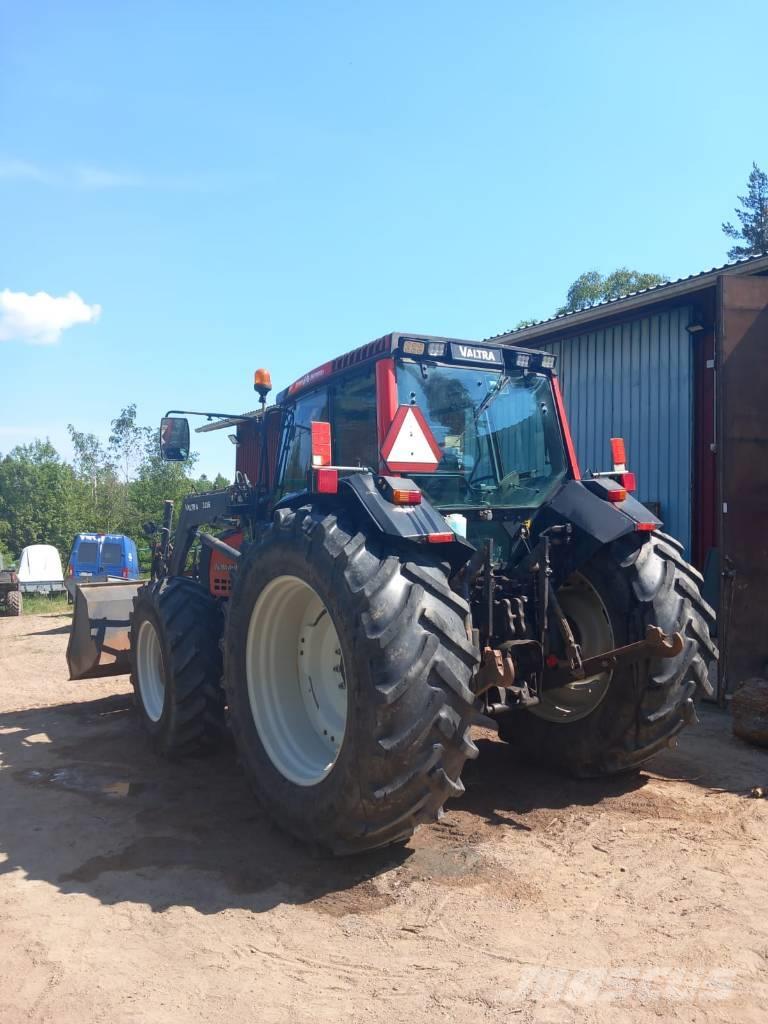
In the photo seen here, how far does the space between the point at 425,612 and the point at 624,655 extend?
132 centimetres

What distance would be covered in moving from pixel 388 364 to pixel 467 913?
2.61 meters

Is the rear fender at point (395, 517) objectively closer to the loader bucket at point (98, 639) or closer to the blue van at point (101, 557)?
the loader bucket at point (98, 639)

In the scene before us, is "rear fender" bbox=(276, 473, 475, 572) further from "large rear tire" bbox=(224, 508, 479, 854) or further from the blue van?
the blue van

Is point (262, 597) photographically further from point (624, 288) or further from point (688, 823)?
point (624, 288)

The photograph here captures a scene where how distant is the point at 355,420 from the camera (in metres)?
4.61

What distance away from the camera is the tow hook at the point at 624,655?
3.99 metres

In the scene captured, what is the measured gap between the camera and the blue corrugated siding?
30.0 ft

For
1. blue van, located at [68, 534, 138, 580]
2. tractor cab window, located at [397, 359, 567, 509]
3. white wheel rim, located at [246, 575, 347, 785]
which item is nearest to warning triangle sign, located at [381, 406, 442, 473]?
tractor cab window, located at [397, 359, 567, 509]

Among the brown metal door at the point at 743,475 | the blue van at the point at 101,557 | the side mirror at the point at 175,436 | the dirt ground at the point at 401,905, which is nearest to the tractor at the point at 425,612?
the dirt ground at the point at 401,905

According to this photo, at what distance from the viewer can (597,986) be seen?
2.65 m

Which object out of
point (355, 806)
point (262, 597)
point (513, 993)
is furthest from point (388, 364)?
point (513, 993)

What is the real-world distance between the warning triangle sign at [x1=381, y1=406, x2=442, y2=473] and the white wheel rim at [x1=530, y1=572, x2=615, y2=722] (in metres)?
1.15

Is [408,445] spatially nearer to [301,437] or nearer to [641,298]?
[301,437]

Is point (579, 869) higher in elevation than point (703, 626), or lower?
lower
